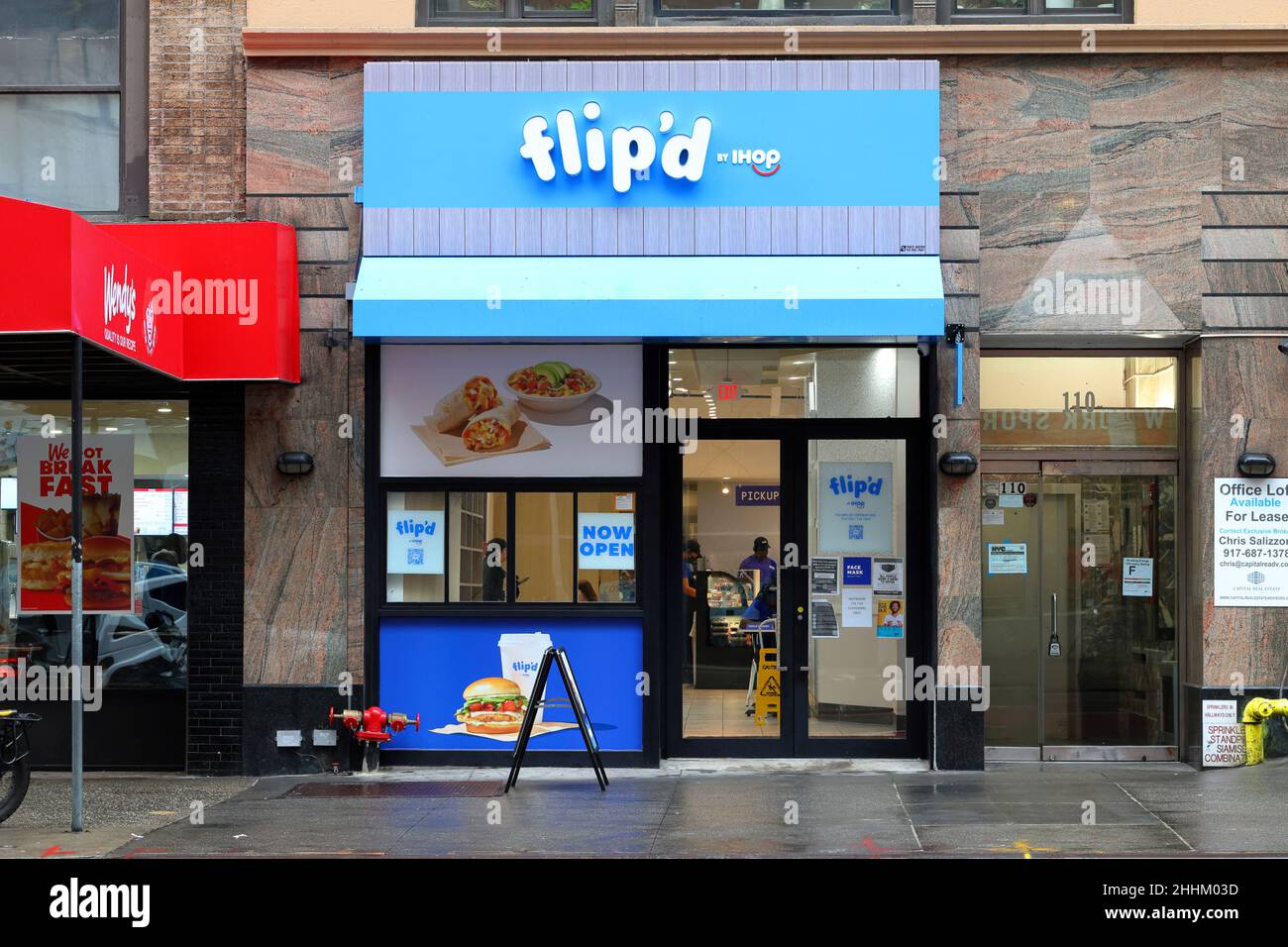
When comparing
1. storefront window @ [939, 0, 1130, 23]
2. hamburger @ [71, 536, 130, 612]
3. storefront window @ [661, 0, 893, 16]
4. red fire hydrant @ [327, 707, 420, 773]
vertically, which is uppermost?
storefront window @ [661, 0, 893, 16]

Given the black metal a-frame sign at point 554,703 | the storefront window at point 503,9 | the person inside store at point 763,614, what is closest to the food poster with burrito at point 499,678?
the black metal a-frame sign at point 554,703

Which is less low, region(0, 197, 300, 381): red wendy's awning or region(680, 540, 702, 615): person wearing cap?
region(0, 197, 300, 381): red wendy's awning

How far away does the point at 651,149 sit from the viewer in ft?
36.4

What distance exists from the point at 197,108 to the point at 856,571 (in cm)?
666

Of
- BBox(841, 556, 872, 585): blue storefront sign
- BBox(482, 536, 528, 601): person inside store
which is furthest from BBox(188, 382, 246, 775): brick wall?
BBox(841, 556, 872, 585): blue storefront sign

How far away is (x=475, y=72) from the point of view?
1127cm

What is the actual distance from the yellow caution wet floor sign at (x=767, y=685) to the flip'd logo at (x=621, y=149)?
13.1 feet

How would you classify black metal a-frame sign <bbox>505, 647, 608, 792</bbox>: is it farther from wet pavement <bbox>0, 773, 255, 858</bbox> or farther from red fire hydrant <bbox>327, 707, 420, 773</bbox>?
wet pavement <bbox>0, 773, 255, 858</bbox>

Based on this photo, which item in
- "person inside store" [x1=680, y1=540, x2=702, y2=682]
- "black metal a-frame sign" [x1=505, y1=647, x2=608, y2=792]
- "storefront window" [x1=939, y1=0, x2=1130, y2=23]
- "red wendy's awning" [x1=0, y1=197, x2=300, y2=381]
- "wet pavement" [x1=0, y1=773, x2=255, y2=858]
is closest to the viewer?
"wet pavement" [x1=0, y1=773, x2=255, y2=858]

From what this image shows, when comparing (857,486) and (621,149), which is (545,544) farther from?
(621,149)

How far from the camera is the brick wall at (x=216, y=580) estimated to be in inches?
448

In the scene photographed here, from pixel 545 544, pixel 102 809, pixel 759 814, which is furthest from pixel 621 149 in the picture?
pixel 102 809

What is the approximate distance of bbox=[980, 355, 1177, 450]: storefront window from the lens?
11.9m

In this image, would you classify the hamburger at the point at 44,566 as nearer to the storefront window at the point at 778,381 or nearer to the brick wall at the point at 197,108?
the brick wall at the point at 197,108
